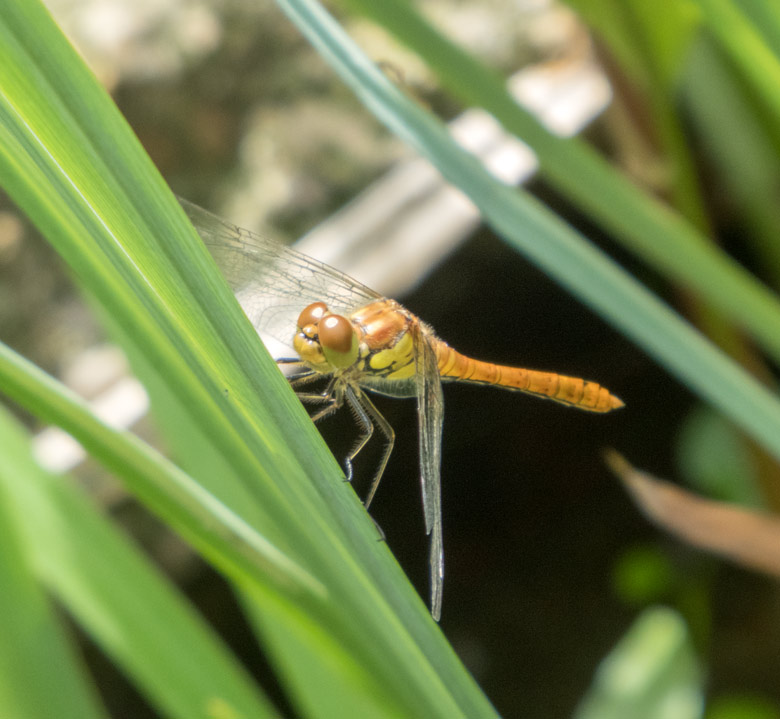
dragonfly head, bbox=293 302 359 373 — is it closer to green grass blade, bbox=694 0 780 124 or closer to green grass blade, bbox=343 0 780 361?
green grass blade, bbox=343 0 780 361

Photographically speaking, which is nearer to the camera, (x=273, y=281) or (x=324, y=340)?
(x=324, y=340)

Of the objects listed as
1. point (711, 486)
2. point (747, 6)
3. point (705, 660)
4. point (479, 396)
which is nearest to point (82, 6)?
point (479, 396)

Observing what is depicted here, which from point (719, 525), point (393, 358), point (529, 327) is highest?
point (393, 358)

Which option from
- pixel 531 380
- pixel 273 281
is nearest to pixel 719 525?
pixel 531 380

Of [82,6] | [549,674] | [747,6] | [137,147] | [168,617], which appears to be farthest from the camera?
[549,674]

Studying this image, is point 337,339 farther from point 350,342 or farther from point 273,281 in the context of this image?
point 273,281

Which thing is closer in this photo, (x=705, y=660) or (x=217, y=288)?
(x=217, y=288)

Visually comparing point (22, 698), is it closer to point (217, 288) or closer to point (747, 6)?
point (217, 288)
